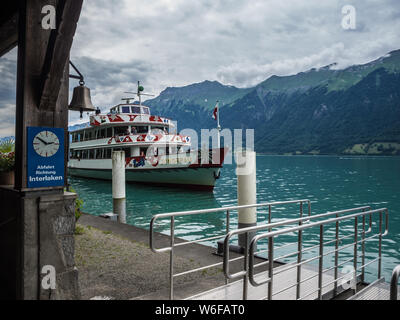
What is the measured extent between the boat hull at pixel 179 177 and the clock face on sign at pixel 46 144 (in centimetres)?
1948

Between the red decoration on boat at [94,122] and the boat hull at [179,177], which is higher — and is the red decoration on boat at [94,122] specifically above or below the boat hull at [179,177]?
above

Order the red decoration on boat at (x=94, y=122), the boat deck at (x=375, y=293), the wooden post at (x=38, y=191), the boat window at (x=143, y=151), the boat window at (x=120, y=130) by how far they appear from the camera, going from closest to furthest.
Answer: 1. the wooden post at (x=38, y=191)
2. the boat deck at (x=375, y=293)
3. the boat window at (x=143, y=151)
4. the boat window at (x=120, y=130)
5. the red decoration on boat at (x=94, y=122)

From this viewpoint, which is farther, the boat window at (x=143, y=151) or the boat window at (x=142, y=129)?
the boat window at (x=142, y=129)

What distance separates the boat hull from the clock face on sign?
1948 centimetres

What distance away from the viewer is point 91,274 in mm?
5074

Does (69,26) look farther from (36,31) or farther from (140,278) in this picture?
(140,278)

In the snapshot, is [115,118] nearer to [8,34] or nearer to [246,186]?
[246,186]

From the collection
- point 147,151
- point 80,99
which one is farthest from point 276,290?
point 147,151

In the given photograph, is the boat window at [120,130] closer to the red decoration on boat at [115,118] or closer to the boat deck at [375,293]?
the red decoration on boat at [115,118]

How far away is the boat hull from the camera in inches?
906

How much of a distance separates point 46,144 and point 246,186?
4217 mm

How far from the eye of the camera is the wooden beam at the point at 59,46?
2.94 meters

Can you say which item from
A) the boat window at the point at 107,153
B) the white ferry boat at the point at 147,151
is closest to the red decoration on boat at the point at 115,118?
the white ferry boat at the point at 147,151
